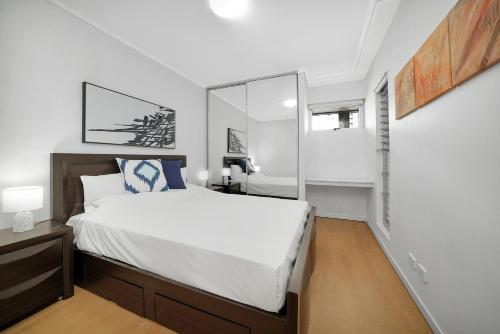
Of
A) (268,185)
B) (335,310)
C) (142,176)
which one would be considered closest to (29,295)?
(142,176)

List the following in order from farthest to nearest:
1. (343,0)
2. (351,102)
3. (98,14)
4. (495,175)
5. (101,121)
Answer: (351,102) < (101,121) < (98,14) < (343,0) < (495,175)

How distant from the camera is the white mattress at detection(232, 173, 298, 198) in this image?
10.7 ft

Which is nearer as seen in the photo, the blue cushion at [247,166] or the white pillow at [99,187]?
the white pillow at [99,187]

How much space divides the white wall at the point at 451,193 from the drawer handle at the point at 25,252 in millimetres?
2706

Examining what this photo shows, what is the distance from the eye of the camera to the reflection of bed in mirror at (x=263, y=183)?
3281 mm

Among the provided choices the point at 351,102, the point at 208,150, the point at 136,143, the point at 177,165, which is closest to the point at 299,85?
the point at 351,102

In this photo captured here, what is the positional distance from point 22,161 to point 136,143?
1.01 metres

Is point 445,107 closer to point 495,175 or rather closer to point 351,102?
point 495,175

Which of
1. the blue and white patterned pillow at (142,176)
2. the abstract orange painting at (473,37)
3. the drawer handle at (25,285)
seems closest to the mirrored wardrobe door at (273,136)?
the blue and white patterned pillow at (142,176)

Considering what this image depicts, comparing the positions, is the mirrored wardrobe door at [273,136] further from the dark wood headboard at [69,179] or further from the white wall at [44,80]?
the dark wood headboard at [69,179]

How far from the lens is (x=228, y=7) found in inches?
71.0

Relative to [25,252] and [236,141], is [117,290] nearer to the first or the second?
[25,252]

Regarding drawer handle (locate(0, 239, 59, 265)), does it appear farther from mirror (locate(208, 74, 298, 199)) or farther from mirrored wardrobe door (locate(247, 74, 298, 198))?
mirrored wardrobe door (locate(247, 74, 298, 198))

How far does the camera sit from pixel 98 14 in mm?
1977
